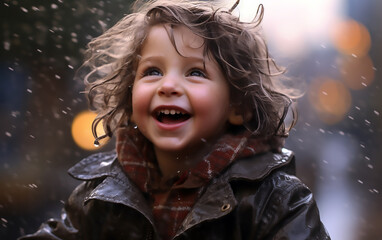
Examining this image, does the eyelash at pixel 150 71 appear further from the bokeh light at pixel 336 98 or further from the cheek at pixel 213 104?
the bokeh light at pixel 336 98

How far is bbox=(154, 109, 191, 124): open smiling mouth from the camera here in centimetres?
279

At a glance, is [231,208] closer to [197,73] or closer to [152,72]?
[197,73]

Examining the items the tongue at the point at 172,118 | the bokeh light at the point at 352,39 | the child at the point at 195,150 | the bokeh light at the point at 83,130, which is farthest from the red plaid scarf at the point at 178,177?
the bokeh light at the point at 352,39

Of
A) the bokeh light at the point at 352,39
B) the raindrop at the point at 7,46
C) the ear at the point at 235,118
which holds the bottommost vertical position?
the bokeh light at the point at 352,39

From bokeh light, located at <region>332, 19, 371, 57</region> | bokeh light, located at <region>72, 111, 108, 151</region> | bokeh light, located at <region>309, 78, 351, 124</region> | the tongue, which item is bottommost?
bokeh light, located at <region>309, 78, 351, 124</region>

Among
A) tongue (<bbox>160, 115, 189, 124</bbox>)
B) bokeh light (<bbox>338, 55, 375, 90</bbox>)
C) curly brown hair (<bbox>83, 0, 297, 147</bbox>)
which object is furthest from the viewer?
bokeh light (<bbox>338, 55, 375, 90</bbox>)

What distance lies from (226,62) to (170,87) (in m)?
0.35

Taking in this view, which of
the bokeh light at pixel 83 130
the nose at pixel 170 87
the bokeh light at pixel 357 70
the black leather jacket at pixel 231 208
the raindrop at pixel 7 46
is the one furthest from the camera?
the bokeh light at pixel 357 70

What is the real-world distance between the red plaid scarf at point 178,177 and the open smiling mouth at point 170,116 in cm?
22

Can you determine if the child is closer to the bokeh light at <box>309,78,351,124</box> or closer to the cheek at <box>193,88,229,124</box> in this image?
the cheek at <box>193,88,229,124</box>

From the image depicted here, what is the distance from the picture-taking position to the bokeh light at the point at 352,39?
1755 cm

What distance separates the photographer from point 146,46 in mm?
2949

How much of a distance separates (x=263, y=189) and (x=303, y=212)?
222 mm

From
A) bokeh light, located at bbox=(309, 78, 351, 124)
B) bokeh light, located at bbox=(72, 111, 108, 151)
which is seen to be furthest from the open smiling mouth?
bokeh light, located at bbox=(309, 78, 351, 124)
